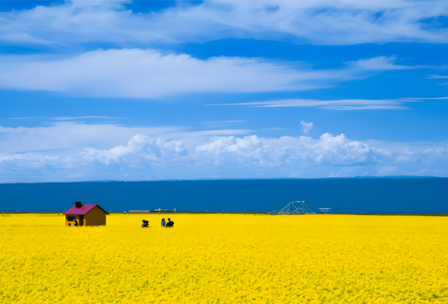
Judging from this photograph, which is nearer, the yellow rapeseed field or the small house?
the yellow rapeseed field

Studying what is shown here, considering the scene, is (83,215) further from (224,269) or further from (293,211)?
(293,211)

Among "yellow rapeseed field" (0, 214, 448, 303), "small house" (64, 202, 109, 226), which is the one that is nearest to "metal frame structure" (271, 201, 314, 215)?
"small house" (64, 202, 109, 226)

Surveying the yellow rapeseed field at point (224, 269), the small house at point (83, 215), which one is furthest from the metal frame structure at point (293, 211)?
the yellow rapeseed field at point (224, 269)

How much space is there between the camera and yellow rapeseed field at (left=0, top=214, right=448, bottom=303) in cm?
2008

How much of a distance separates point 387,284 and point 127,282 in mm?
13138

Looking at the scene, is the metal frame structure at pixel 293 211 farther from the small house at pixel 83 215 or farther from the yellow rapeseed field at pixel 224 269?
the yellow rapeseed field at pixel 224 269

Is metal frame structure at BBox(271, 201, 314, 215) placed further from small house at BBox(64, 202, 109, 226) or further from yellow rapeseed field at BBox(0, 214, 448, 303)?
yellow rapeseed field at BBox(0, 214, 448, 303)

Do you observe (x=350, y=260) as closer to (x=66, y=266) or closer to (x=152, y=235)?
(x=66, y=266)

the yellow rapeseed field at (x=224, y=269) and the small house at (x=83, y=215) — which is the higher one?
the small house at (x=83, y=215)

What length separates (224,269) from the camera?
25.6 meters

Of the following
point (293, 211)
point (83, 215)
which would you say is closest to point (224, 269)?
point (83, 215)

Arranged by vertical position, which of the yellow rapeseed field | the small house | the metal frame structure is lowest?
the metal frame structure

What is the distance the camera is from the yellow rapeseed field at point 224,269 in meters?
20.1

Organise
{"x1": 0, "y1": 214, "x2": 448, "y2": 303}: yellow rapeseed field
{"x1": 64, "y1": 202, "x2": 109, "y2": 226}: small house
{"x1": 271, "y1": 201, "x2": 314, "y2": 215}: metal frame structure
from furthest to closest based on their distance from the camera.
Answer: {"x1": 271, "y1": 201, "x2": 314, "y2": 215}: metal frame structure < {"x1": 64, "y1": 202, "x2": 109, "y2": 226}: small house < {"x1": 0, "y1": 214, "x2": 448, "y2": 303}: yellow rapeseed field
